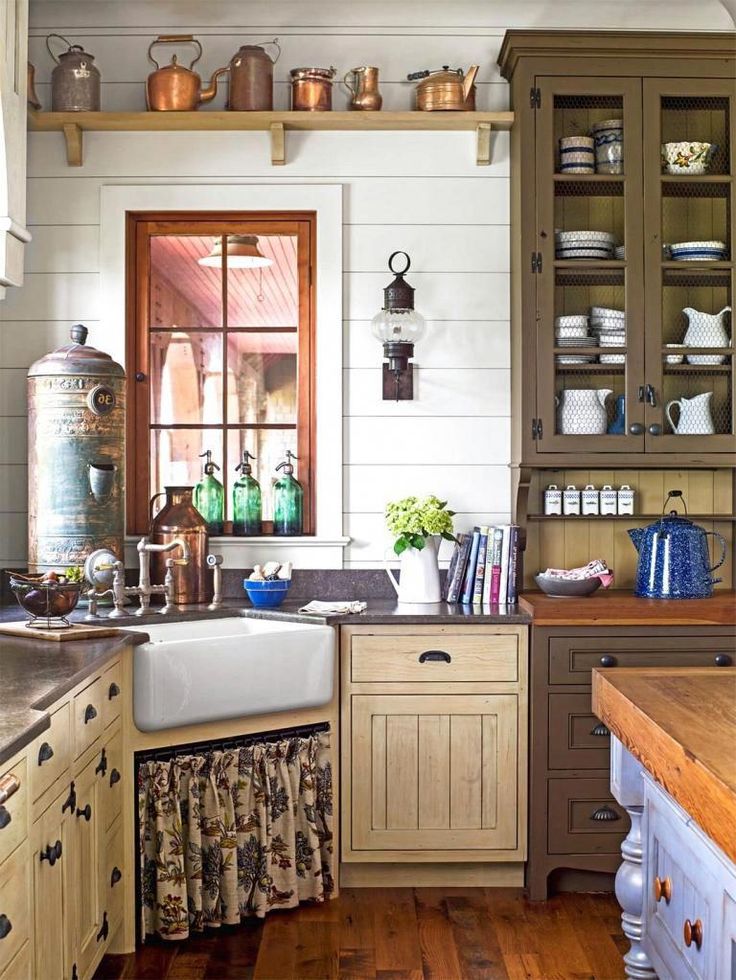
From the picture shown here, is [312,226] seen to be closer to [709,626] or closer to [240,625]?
[240,625]

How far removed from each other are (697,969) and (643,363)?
93.1 inches

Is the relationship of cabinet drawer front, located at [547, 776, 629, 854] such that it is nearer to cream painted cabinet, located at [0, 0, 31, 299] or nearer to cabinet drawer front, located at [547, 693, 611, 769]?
cabinet drawer front, located at [547, 693, 611, 769]

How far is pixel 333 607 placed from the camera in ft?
12.7

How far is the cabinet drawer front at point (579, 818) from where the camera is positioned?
3730 millimetres

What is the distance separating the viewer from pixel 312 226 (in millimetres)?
4254

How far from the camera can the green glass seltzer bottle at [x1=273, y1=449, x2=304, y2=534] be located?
4.21m

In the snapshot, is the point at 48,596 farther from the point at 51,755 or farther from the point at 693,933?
the point at 693,933

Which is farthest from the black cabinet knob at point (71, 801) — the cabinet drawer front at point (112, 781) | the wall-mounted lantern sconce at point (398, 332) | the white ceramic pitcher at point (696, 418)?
the white ceramic pitcher at point (696, 418)

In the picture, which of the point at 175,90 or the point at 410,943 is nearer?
the point at 410,943

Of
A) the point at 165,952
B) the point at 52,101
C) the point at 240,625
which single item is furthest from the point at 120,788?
the point at 52,101

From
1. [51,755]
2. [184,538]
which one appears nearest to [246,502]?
[184,538]

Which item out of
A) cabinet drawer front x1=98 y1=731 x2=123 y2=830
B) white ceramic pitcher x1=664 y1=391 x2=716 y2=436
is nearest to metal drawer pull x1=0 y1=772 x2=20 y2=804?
cabinet drawer front x1=98 y1=731 x2=123 y2=830

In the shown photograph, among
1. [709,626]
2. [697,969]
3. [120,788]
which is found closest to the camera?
[697,969]

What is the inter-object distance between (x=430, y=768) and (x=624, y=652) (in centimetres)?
74
